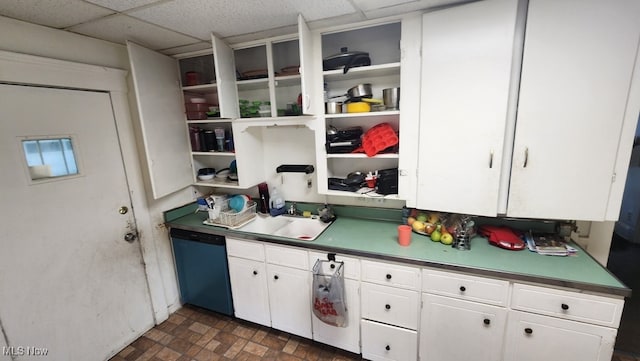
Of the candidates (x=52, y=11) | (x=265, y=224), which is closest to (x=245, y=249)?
(x=265, y=224)

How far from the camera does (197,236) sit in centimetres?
221

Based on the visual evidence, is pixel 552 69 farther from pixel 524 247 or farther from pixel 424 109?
pixel 524 247

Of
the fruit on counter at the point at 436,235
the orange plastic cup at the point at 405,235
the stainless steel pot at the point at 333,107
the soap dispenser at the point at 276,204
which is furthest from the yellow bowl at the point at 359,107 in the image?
the soap dispenser at the point at 276,204

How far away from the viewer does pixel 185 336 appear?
85.1 inches

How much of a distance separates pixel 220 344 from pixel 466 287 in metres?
1.84

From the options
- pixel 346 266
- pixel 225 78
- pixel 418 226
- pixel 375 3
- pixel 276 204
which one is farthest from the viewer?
pixel 276 204

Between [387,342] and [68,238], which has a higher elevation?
[68,238]

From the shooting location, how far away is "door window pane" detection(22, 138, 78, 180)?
1.57 metres

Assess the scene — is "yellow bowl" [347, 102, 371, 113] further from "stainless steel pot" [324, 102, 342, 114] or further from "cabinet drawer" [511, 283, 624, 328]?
"cabinet drawer" [511, 283, 624, 328]

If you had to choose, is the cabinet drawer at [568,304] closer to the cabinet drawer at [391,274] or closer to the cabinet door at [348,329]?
the cabinet drawer at [391,274]

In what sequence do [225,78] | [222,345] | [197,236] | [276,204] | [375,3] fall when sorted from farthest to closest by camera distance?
[276,204] → [197,236] → [222,345] → [225,78] → [375,3]

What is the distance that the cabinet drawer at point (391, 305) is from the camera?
1.60 meters

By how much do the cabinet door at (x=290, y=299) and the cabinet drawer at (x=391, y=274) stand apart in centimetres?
44

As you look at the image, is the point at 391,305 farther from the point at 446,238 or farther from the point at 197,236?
the point at 197,236
